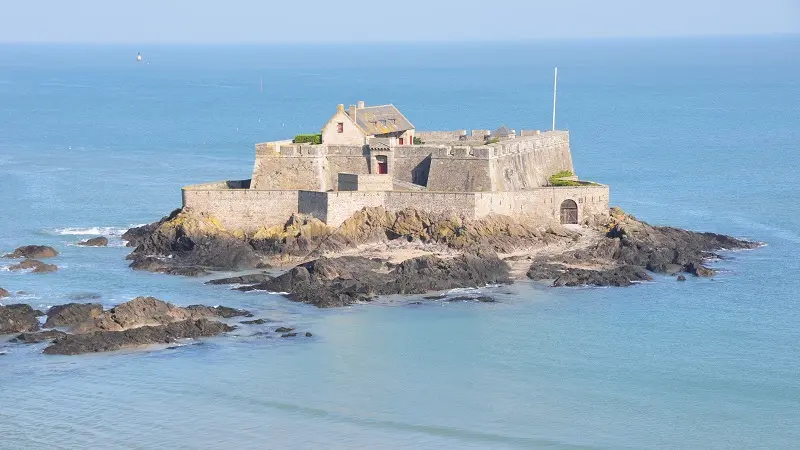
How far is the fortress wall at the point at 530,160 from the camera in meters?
58.4

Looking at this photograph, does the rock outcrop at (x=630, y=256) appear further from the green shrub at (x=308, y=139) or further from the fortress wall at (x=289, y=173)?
the green shrub at (x=308, y=139)

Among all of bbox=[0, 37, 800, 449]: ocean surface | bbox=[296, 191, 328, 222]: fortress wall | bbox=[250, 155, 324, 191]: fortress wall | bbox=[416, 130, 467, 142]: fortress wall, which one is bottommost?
bbox=[0, 37, 800, 449]: ocean surface

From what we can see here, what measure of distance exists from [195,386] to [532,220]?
67.6 ft

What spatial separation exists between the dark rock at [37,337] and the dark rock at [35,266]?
925 cm

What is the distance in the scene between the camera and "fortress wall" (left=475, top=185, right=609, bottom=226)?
2194 inches

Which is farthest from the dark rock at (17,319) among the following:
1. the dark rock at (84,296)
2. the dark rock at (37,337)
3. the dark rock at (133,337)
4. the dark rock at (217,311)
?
the dark rock at (217,311)

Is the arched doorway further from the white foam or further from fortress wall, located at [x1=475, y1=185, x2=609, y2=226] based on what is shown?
the white foam

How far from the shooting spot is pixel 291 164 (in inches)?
2315

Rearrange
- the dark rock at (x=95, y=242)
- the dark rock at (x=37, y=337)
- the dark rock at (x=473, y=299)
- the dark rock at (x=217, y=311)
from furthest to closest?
the dark rock at (x=95, y=242)
the dark rock at (x=473, y=299)
the dark rock at (x=217, y=311)
the dark rock at (x=37, y=337)

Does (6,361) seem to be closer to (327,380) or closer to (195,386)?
(195,386)

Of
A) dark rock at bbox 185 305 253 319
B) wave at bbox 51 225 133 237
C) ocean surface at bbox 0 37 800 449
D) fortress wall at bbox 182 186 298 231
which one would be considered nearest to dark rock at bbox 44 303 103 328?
ocean surface at bbox 0 37 800 449

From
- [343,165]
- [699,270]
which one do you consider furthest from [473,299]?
[343,165]

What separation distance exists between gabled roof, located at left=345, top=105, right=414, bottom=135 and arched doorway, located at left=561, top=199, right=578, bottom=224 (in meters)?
7.63

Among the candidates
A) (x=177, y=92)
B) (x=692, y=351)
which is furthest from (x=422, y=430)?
(x=177, y=92)
